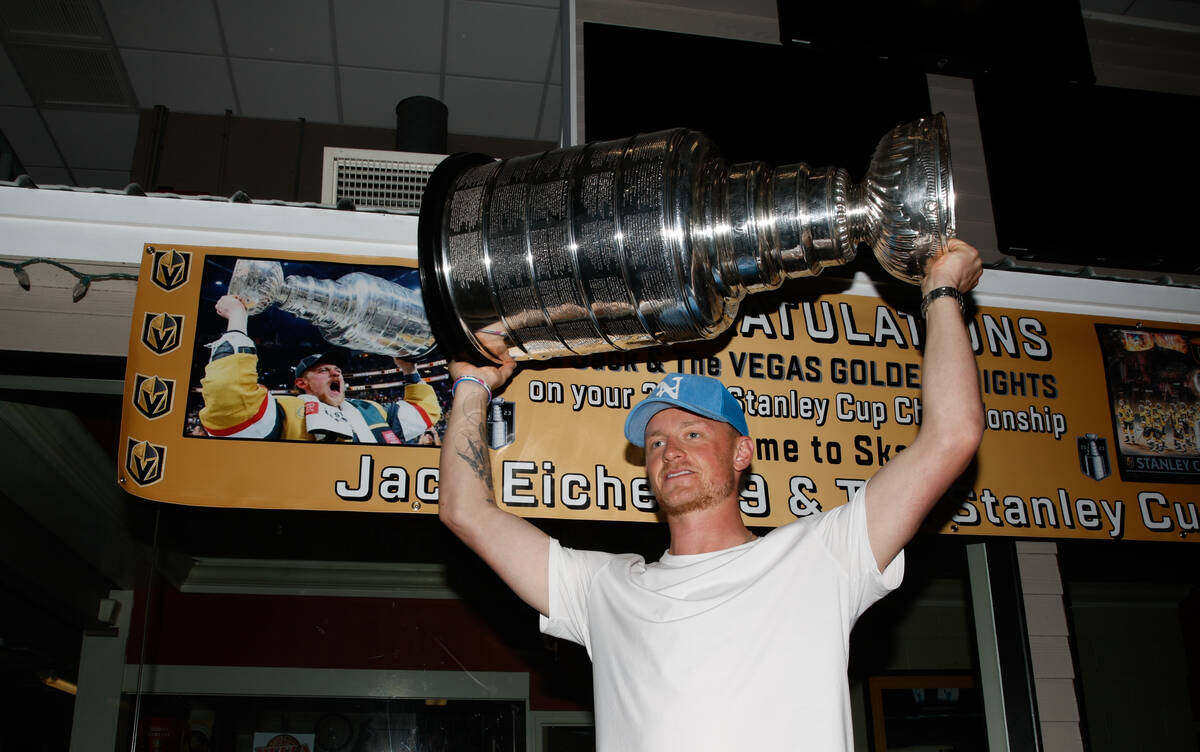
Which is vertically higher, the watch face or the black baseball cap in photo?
the black baseball cap in photo

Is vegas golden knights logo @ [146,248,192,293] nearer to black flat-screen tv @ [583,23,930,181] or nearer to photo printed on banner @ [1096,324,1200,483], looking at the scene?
black flat-screen tv @ [583,23,930,181]

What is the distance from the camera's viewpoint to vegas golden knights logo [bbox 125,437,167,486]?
2.36 meters

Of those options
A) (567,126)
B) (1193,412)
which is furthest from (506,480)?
(1193,412)

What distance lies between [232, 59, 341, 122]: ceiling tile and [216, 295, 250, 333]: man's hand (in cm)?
302

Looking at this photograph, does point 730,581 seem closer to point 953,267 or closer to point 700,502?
point 700,502

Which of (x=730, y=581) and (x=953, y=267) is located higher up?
(x=953, y=267)

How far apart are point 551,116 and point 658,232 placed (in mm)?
4150

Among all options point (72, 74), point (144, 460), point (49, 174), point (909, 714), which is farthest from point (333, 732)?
point (49, 174)

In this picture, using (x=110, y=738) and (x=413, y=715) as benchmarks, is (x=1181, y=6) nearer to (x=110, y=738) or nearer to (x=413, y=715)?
(x=413, y=715)

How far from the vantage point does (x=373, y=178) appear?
3.30 metres

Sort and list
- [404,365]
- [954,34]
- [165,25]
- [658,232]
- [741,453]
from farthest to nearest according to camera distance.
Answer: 1. [165,25]
2. [954,34]
3. [404,365]
4. [741,453]
5. [658,232]

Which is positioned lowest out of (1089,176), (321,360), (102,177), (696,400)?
(696,400)

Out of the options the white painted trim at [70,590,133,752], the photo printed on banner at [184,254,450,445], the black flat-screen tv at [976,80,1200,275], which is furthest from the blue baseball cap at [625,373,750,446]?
the white painted trim at [70,590,133,752]

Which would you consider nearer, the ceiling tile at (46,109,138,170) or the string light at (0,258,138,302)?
the string light at (0,258,138,302)
